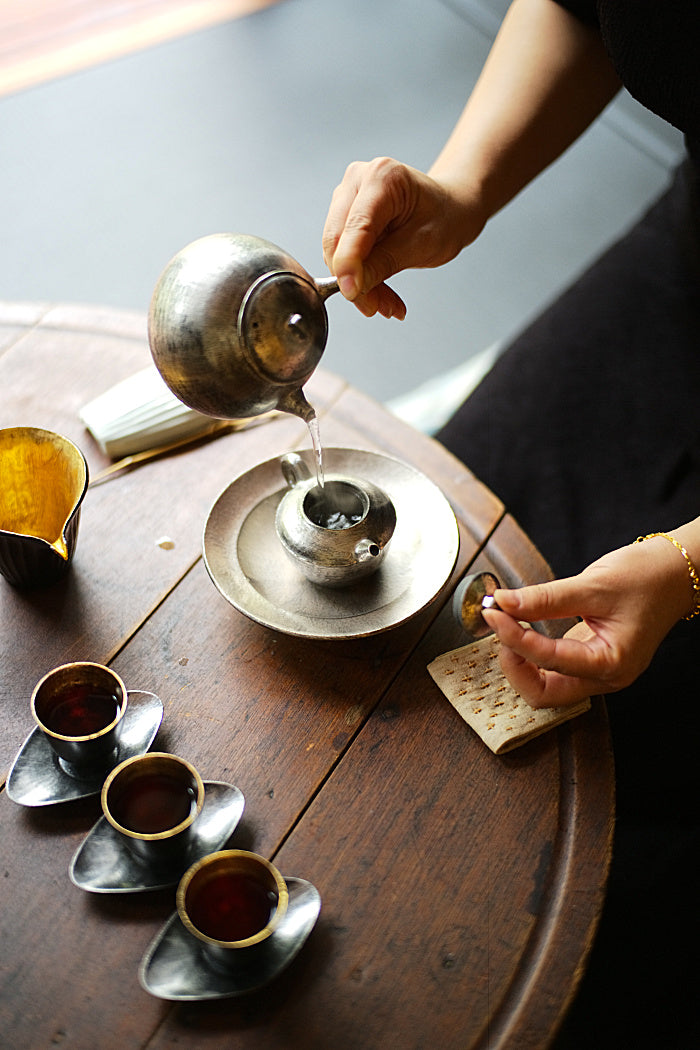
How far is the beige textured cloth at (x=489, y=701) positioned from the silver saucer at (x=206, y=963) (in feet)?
0.82

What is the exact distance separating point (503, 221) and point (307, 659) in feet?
6.81

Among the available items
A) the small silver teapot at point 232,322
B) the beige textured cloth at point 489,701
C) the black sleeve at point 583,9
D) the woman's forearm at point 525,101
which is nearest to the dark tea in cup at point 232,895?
the beige textured cloth at point 489,701

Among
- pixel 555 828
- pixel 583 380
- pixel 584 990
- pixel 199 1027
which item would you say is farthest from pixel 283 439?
pixel 584 990

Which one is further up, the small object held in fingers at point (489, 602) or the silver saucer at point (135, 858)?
the small object held in fingers at point (489, 602)

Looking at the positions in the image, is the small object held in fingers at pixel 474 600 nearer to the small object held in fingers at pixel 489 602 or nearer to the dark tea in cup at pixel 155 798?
the small object held in fingers at pixel 489 602

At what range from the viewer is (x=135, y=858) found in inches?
32.0

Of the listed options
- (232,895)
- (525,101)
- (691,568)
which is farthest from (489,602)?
(525,101)

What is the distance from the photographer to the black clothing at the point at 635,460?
1096 millimetres

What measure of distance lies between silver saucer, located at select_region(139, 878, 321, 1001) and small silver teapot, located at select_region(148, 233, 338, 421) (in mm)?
469

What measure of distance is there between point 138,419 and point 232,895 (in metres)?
0.60

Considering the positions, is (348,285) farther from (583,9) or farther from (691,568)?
(583,9)

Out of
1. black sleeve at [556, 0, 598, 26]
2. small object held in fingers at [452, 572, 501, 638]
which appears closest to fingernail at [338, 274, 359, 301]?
small object held in fingers at [452, 572, 501, 638]

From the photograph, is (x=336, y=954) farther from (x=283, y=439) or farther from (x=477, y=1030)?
(x=283, y=439)

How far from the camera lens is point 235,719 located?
0.94 metres
